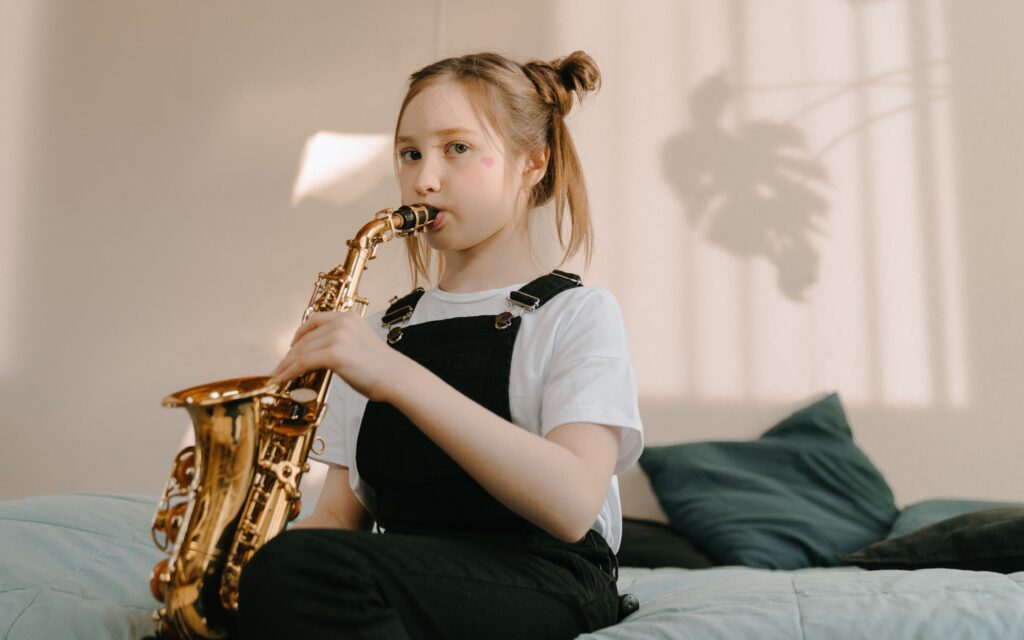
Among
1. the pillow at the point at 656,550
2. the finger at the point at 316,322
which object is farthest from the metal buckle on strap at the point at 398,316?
the pillow at the point at 656,550

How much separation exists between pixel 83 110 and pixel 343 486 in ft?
8.87

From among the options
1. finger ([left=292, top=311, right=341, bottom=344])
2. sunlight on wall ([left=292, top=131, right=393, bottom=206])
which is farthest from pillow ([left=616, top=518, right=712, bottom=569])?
sunlight on wall ([left=292, top=131, right=393, bottom=206])

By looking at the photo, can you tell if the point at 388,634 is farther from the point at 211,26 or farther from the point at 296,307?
the point at 211,26

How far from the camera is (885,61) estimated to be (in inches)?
121

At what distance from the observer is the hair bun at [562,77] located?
1.65 m

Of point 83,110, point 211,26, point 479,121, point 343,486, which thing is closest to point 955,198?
point 479,121

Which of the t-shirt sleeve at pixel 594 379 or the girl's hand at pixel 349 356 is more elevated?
the girl's hand at pixel 349 356

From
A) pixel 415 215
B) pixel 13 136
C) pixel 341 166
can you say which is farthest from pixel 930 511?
pixel 13 136

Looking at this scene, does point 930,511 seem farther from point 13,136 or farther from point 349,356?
point 13,136

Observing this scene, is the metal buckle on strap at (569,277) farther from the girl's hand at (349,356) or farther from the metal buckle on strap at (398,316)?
the girl's hand at (349,356)

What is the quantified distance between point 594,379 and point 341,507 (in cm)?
50

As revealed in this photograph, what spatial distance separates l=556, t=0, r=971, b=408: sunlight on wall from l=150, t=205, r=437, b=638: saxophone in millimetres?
2037

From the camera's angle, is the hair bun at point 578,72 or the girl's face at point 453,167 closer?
the girl's face at point 453,167

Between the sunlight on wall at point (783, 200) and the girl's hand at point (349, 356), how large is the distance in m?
2.13
